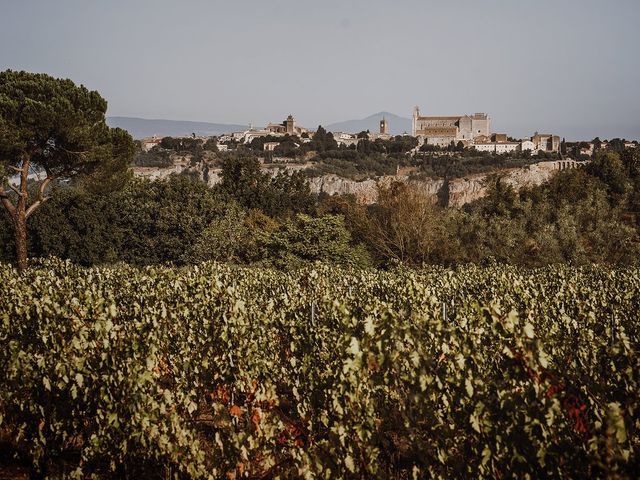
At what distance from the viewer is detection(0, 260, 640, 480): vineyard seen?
4043 millimetres

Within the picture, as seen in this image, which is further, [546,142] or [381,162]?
[546,142]

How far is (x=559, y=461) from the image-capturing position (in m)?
3.84

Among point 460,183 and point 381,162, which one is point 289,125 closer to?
point 381,162

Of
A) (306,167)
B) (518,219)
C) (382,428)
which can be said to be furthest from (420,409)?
(306,167)

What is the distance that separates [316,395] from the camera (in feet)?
19.7

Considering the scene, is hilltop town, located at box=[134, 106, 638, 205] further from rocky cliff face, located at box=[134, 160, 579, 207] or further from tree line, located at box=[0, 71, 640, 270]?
tree line, located at box=[0, 71, 640, 270]

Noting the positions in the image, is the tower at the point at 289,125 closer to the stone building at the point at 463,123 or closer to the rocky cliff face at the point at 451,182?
the stone building at the point at 463,123

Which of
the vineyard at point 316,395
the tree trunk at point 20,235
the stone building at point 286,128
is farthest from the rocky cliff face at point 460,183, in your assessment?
the stone building at point 286,128

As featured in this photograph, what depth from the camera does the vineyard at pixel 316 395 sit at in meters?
4.04

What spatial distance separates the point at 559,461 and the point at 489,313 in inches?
47.4

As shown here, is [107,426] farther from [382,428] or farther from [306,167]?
[306,167]

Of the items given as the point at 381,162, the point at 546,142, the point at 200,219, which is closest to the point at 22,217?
the point at 200,219

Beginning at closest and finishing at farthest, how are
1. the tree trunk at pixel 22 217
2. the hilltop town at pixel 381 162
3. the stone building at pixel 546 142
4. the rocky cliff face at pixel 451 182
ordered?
the tree trunk at pixel 22 217 → the rocky cliff face at pixel 451 182 → the hilltop town at pixel 381 162 → the stone building at pixel 546 142

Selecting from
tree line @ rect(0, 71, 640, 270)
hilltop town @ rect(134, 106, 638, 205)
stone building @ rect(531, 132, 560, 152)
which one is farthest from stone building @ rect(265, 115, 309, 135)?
tree line @ rect(0, 71, 640, 270)
